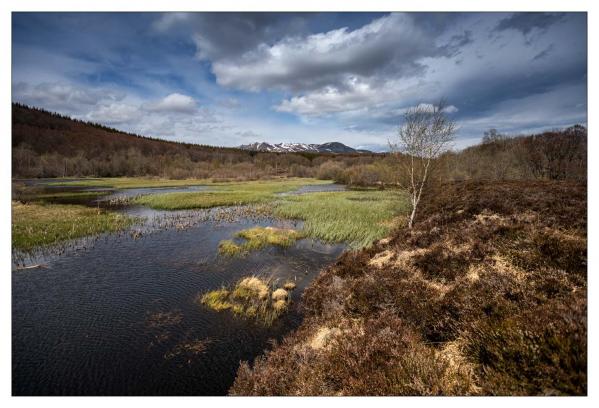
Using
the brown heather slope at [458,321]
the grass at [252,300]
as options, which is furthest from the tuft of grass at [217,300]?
the brown heather slope at [458,321]

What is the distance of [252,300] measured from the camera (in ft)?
33.1

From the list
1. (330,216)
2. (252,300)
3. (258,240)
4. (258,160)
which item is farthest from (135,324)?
(258,160)

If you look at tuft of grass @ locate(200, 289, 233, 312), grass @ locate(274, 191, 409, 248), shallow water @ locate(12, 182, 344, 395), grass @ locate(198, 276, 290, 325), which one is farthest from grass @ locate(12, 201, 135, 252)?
grass @ locate(274, 191, 409, 248)

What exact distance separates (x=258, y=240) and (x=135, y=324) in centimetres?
990

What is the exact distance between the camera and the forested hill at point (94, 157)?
9256 centimetres

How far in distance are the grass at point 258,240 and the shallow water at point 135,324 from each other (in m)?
1.19

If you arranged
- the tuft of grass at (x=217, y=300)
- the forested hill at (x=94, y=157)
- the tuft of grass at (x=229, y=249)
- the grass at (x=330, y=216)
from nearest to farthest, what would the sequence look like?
the tuft of grass at (x=217, y=300) < the tuft of grass at (x=229, y=249) < the grass at (x=330, y=216) < the forested hill at (x=94, y=157)

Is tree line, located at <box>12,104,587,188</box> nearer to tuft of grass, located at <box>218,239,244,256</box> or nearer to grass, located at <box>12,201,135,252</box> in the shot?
tuft of grass, located at <box>218,239,244,256</box>

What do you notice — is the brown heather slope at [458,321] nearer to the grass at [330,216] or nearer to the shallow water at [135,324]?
the shallow water at [135,324]

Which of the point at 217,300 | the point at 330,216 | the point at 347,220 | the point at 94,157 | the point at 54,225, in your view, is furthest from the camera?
the point at 94,157

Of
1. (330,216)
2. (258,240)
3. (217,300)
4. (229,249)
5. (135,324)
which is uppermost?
(330,216)

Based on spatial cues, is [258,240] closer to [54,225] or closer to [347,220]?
[347,220]
